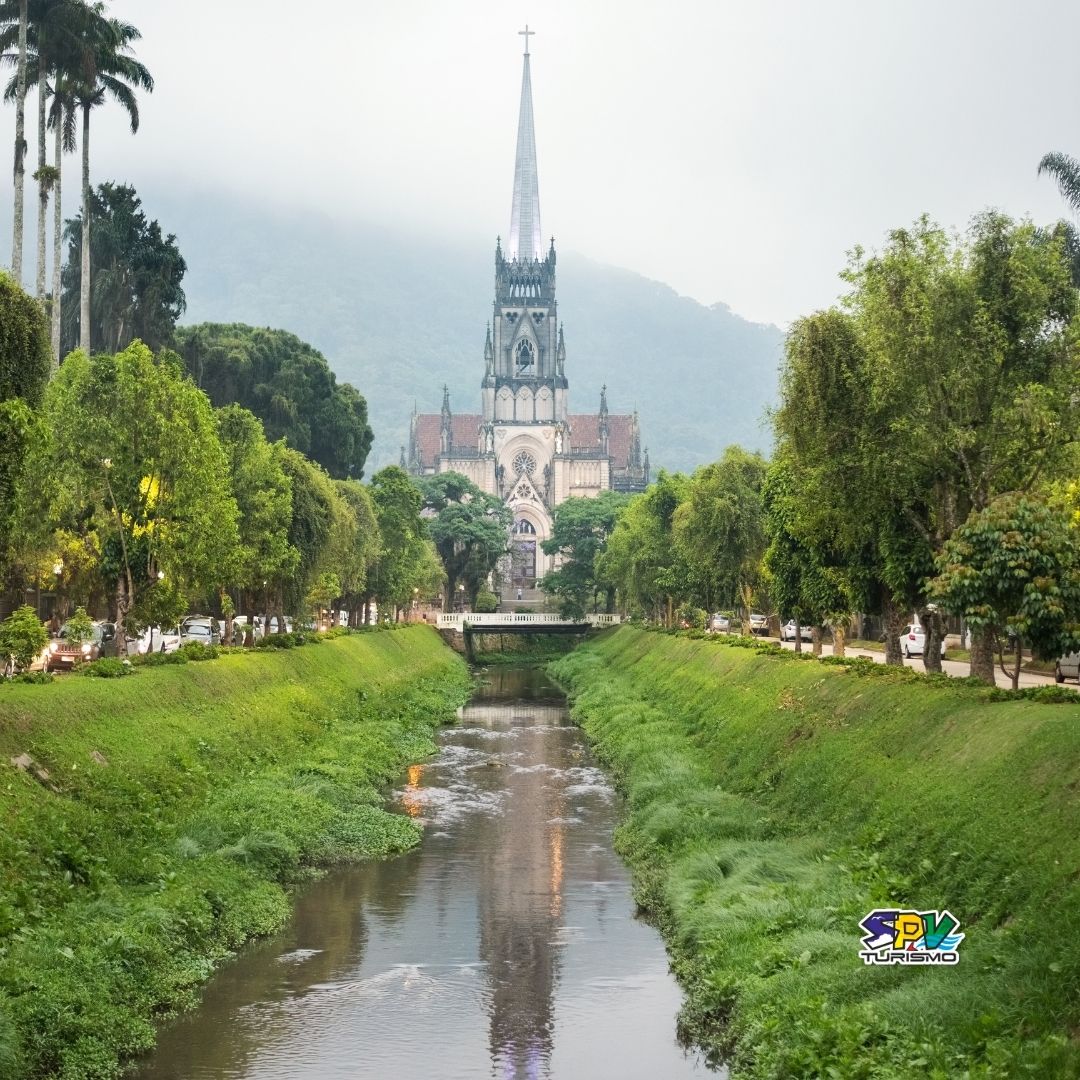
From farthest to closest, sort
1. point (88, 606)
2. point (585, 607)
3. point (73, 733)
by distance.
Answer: point (585, 607)
point (88, 606)
point (73, 733)

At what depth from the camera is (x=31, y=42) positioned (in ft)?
187

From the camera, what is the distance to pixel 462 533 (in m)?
Answer: 127

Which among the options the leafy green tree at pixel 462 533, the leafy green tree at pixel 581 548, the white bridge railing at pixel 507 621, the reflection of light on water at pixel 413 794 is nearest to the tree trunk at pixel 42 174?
the reflection of light on water at pixel 413 794

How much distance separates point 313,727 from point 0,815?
23470mm

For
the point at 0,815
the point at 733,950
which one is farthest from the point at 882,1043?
the point at 0,815

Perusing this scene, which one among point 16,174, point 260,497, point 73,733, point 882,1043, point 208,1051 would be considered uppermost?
point 16,174

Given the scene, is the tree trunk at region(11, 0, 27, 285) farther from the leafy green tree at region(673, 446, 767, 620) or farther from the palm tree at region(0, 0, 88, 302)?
the leafy green tree at region(673, 446, 767, 620)

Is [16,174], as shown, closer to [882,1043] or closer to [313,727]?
[313,727]

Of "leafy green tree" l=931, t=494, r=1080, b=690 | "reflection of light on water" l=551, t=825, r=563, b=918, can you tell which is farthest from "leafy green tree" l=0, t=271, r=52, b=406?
"leafy green tree" l=931, t=494, r=1080, b=690

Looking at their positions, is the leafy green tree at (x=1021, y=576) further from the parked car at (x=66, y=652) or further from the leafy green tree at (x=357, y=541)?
the leafy green tree at (x=357, y=541)

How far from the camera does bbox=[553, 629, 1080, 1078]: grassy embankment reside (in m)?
13.9

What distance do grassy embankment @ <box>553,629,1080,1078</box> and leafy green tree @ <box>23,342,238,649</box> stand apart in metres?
13.4

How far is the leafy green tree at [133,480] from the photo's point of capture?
37750mm

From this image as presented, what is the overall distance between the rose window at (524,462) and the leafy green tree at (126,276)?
382 feet
